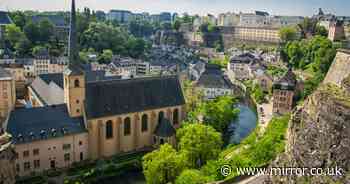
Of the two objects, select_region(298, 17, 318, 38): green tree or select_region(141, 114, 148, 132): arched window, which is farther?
select_region(298, 17, 318, 38): green tree

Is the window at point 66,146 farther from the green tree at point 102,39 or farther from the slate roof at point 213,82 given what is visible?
the green tree at point 102,39

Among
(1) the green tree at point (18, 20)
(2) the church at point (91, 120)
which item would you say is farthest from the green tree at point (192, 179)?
(1) the green tree at point (18, 20)

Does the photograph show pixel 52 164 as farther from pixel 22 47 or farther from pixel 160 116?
pixel 22 47

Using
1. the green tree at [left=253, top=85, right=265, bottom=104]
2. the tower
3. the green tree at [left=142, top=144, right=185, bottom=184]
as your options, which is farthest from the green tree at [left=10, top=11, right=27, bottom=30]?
the green tree at [left=142, top=144, right=185, bottom=184]

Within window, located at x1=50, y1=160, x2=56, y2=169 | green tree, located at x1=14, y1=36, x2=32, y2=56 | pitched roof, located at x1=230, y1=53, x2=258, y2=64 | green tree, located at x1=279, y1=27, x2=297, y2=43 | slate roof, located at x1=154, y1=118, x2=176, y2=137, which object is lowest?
window, located at x1=50, y1=160, x2=56, y2=169

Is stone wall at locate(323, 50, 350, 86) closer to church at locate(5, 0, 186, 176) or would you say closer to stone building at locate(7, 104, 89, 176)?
church at locate(5, 0, 186, 176)

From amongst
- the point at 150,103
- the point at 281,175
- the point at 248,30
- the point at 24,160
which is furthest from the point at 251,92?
the point at 248,30
